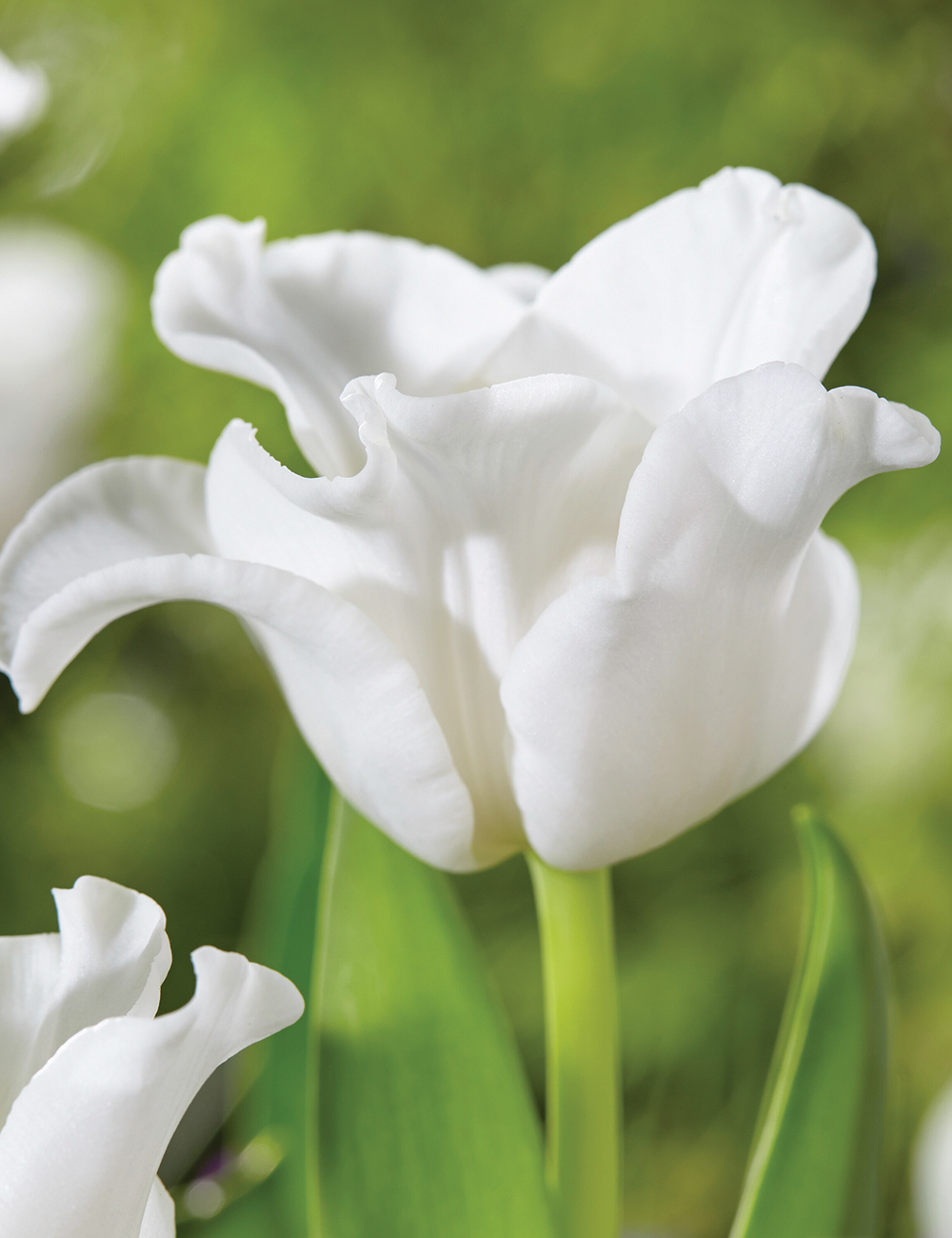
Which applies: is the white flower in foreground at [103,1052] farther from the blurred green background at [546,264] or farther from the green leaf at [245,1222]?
the blurred green background at [546,264]

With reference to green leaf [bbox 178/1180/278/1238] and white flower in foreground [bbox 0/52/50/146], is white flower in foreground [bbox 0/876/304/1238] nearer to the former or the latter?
green leaf [bbox 178/1180/278/1238]

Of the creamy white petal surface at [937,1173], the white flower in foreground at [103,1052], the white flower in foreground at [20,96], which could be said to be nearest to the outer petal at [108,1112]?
the white flower in foreground at [103,1052]

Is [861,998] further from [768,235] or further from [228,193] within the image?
[228,193]

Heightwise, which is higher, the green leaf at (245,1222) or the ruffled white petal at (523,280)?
the ruffled white petal at (523,280)

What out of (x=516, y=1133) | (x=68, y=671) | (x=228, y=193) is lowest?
(x=516, y=1133)

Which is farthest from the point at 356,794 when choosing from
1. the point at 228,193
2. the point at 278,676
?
the point at 228,193

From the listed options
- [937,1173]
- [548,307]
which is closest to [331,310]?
[548,307]

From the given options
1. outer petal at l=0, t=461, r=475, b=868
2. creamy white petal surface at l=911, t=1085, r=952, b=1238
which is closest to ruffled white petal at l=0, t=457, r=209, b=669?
outer petal at l=0, t=461, r=475, b=868
